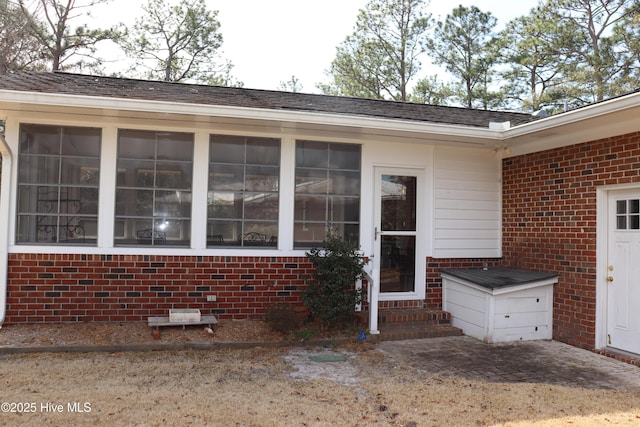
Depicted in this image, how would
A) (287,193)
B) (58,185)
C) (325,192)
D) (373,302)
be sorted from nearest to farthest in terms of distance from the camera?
1. (58,185)
2. (373,302)
3. (287,193)
4. (325,192)

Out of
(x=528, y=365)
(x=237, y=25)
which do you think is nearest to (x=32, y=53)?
(x=237, y=25)

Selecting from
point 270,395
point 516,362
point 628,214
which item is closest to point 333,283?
point 270,395

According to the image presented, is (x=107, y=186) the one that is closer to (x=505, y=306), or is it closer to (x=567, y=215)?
(x=505, y=306)

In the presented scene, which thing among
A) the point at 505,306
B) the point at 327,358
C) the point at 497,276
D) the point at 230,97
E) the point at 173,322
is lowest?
the point at 327,358

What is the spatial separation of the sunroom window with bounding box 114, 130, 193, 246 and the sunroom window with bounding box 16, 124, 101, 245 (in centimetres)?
33

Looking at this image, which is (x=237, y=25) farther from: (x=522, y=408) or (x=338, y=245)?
(x=522, y=408)

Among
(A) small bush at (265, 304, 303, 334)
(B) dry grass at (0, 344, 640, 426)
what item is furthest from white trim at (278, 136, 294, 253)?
(B) dry grass at (0, 344, 640, 426)

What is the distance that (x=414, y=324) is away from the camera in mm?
6641

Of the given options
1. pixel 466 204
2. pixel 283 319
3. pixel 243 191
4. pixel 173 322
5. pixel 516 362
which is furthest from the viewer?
pixel 466 204

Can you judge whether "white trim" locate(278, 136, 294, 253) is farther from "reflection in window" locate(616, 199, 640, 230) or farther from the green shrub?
"reflection in window" locate(616, 199, 640, 230)

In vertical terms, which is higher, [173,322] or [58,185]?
[58,185]

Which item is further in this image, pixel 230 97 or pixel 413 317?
pixel 230 97

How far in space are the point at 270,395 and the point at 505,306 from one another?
349cm

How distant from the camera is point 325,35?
20469 mm
